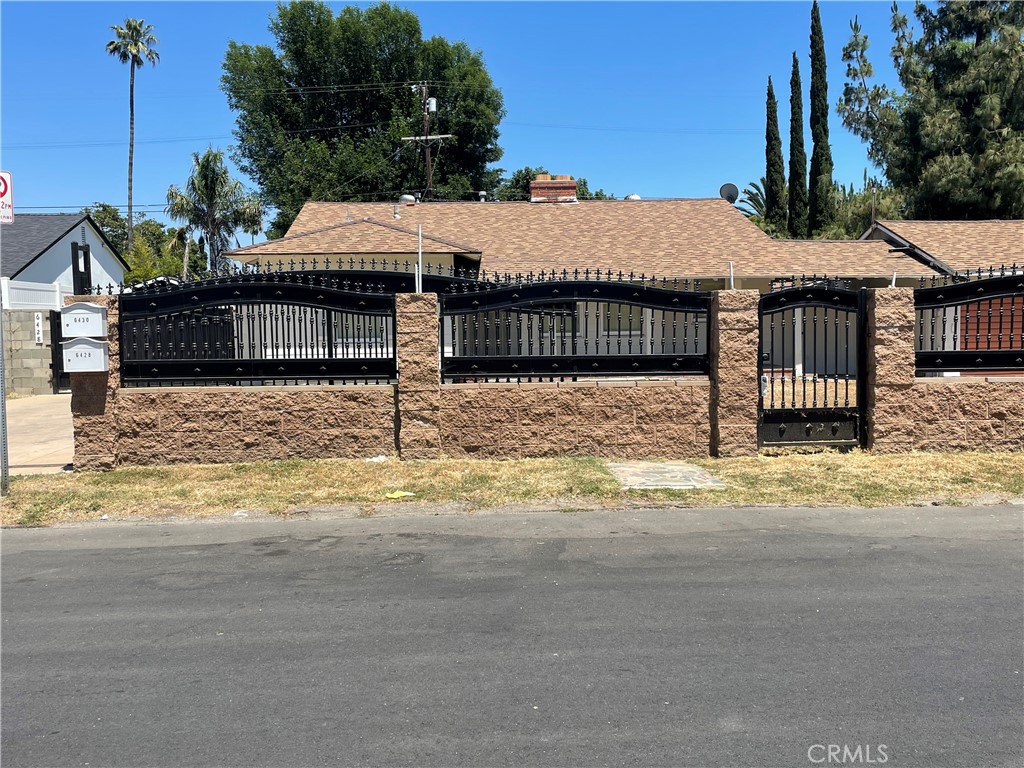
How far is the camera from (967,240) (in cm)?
2222

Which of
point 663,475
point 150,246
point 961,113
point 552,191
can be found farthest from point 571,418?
point 150,246

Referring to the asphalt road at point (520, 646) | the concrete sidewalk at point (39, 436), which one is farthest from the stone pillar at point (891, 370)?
the concrete sidewalk at point (39, 436)

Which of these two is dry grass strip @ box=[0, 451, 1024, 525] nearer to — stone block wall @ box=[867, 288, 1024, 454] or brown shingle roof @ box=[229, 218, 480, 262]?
stone block wall @ box=[867, 288, 1024, 454]

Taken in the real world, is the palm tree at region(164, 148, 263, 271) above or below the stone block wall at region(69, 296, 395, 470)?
above

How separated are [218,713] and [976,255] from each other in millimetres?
22483

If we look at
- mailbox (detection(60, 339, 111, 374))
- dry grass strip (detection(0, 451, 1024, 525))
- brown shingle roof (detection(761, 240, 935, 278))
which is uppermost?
brown shingle roof (detection(761, 240, 935, 278))

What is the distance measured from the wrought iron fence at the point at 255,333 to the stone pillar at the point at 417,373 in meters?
0.22

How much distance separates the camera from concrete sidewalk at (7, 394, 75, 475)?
1034 centimetres

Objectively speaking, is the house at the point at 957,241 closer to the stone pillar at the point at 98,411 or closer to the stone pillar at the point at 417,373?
the stone pillar at the point at 417,373

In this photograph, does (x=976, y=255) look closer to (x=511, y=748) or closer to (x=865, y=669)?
(x=865, y=669)

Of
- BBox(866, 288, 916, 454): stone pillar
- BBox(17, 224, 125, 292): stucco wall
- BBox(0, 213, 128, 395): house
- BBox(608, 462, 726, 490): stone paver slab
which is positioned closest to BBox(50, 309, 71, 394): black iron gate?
BBox(0, 213, 128, 395): house

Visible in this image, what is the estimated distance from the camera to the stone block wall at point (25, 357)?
20.8 meters

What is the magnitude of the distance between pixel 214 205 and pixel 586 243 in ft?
84.7

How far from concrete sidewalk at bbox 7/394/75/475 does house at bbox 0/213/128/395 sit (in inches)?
46.0
